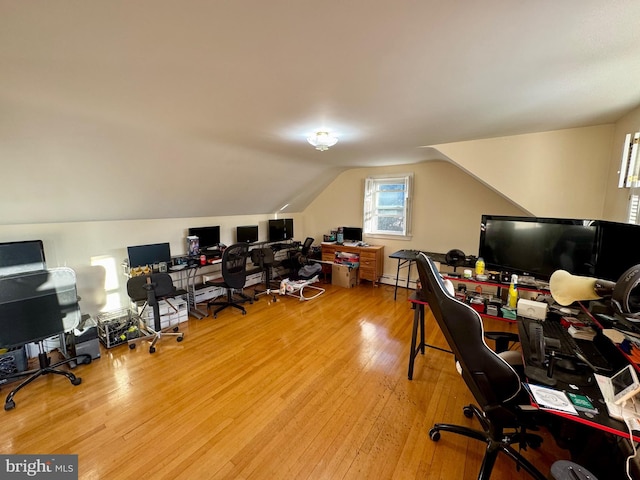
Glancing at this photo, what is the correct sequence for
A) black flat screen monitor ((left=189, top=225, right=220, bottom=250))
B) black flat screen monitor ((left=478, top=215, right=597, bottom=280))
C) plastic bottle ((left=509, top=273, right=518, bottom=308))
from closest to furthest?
black flat screen monitor ((left=478, top=215, right=597, bottom=280)) < plastic bottle ((left=509, top=273, right=518, bottom=308)) < black flat screen monitor ((left=189, top=225, right=220, bottom=250))

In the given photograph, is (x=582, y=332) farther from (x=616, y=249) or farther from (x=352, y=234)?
(x=352, y=234)

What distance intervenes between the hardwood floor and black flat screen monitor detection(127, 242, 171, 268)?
106 cm

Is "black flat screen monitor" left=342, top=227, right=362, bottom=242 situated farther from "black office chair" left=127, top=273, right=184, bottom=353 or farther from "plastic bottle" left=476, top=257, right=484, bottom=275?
"black office chair" left=127, top=273, right=184, bottom=353

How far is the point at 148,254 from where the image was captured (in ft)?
11.5

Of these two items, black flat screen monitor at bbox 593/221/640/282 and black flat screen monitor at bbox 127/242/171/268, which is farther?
black flat screen monitor at bbox 127/242/171/268

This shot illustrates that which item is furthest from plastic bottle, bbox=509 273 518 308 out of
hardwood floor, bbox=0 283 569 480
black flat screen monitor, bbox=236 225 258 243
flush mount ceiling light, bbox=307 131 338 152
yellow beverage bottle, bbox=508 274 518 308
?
black flat screen monitor, bbox=236 225 258 243

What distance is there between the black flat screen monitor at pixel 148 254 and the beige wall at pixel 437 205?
354 cm

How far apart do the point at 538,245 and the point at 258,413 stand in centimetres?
271

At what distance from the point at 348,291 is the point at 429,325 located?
172 cm

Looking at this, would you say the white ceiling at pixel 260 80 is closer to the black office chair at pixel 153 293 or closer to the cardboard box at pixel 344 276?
the black office chair at pixel 153 293

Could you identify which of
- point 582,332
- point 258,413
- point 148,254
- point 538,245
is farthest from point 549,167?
point 148,254

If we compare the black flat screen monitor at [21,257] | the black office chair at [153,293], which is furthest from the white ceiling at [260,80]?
the black office chair at [153,293]

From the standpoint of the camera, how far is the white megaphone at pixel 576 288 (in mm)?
1596

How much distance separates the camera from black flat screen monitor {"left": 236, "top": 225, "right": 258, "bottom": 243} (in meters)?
4.82
